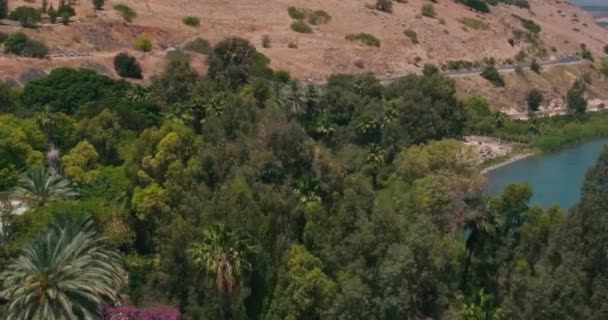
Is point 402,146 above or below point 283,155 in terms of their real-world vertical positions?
below

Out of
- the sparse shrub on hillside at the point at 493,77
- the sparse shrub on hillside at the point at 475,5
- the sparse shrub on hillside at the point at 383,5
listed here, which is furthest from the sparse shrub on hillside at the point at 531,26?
the sparse shrub on hillside at the point at 493,77

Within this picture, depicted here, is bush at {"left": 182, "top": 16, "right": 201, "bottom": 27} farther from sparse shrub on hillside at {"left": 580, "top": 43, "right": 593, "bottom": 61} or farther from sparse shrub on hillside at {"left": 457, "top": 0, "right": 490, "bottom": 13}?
sparse shrub on hillside at {"left": 580, "top": 43, "right": 593, "bottom": 61}

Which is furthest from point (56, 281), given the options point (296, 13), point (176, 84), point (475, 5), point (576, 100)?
point (475, 5)

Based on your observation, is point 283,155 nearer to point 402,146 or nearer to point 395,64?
point 402,146

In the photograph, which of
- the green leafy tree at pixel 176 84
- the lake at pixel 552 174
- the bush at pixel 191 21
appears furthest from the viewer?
the bush at pixel 191 21

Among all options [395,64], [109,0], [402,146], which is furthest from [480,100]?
[109,0]

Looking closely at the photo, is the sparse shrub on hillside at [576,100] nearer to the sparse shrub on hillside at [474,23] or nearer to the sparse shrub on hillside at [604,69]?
the sparse shrub on hillside at [604,69]

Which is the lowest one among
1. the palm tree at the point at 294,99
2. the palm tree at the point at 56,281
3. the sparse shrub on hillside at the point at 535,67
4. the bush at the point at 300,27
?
the sparse shrub on hillside at the point at 535,67
